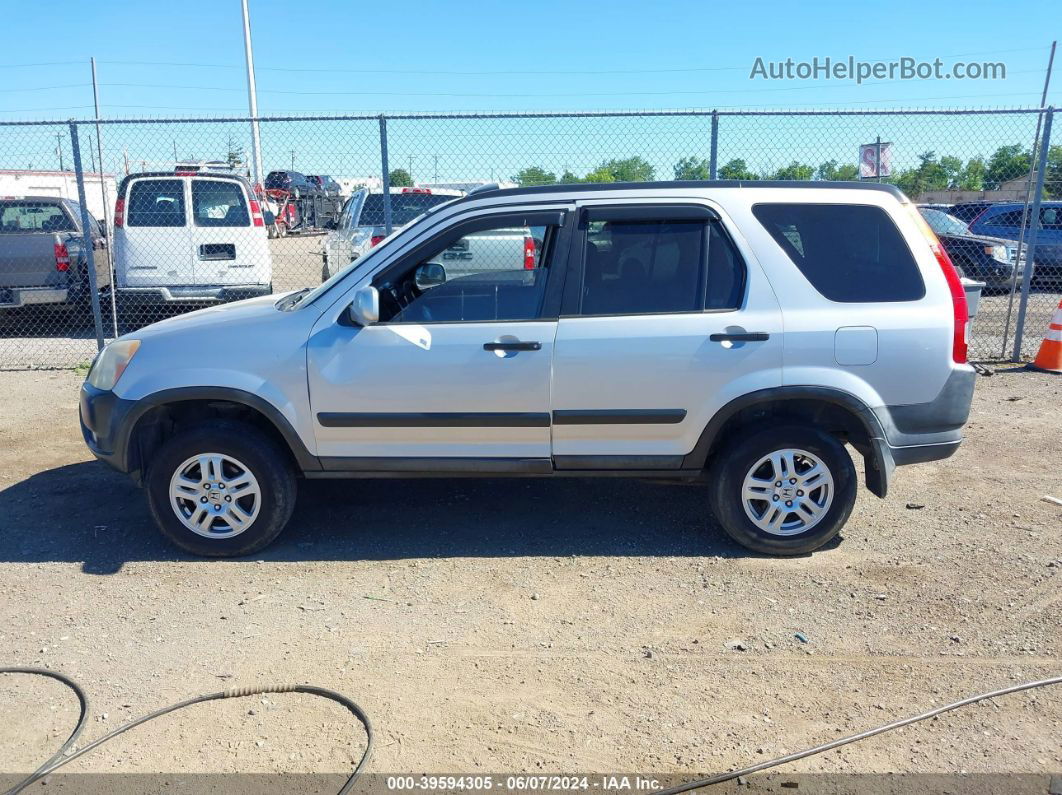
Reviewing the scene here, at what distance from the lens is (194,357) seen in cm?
464

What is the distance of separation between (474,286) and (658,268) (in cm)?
100

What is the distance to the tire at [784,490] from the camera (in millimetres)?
4652

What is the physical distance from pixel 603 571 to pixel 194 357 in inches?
93.7

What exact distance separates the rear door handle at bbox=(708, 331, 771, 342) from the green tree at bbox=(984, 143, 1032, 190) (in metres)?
6.98

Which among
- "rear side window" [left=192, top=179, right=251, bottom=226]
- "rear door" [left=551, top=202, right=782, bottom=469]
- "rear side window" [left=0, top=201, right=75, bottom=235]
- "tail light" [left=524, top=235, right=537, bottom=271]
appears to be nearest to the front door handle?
"rear door" [left=551, top=202, right=782, bottom=469]

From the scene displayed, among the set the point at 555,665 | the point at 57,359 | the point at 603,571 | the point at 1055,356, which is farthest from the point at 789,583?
the point at 57,359

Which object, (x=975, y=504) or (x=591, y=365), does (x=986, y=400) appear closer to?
(x=975, y=504)

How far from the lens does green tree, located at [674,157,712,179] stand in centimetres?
873

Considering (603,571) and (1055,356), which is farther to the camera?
(1055,356)

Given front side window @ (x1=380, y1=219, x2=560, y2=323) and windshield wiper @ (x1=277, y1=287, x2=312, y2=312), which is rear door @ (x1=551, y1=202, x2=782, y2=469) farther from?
windshield wiper @ (x1=277, y1=287, x2=312, y2=312)

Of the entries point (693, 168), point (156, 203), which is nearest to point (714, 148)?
point (693, 168)

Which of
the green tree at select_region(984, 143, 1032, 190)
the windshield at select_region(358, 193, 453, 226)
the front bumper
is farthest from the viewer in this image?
the windshield at select_region(358, 193, 453, 226)

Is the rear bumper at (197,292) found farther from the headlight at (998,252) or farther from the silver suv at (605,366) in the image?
the headlight at (998,252)

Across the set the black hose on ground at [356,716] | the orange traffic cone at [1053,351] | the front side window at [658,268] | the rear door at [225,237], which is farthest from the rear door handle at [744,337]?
the rear door at [225,237]
